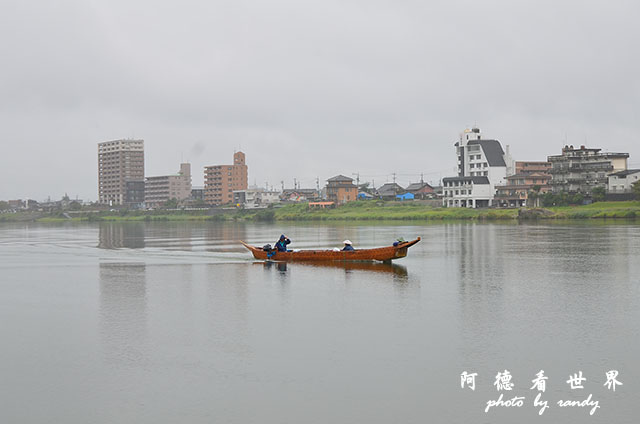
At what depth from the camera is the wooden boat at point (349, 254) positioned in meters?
28.9

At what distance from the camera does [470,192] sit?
79688mm

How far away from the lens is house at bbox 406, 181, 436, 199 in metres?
94.7

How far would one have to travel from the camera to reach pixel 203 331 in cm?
1642

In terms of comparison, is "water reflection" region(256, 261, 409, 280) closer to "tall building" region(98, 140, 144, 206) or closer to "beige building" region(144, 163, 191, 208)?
"beige building" region(144, 163, 191, 208)

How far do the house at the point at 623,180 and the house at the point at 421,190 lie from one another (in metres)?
30.5

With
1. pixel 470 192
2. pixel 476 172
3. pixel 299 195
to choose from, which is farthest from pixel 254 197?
pixel 470 192

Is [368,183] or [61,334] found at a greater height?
[368,183]

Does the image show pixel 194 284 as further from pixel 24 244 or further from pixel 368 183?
pixel 368 183

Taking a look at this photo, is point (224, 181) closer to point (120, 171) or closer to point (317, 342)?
point (120, 171)

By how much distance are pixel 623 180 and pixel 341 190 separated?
42.5m

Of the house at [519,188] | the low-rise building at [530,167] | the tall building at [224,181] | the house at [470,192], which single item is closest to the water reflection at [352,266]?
the house at [519,188]

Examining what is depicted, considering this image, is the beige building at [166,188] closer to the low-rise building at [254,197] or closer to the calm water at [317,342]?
the low-rise building at [254,197]

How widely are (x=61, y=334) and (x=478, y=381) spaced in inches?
427

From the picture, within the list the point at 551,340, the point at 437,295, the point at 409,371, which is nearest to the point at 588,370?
the point at 551,340
